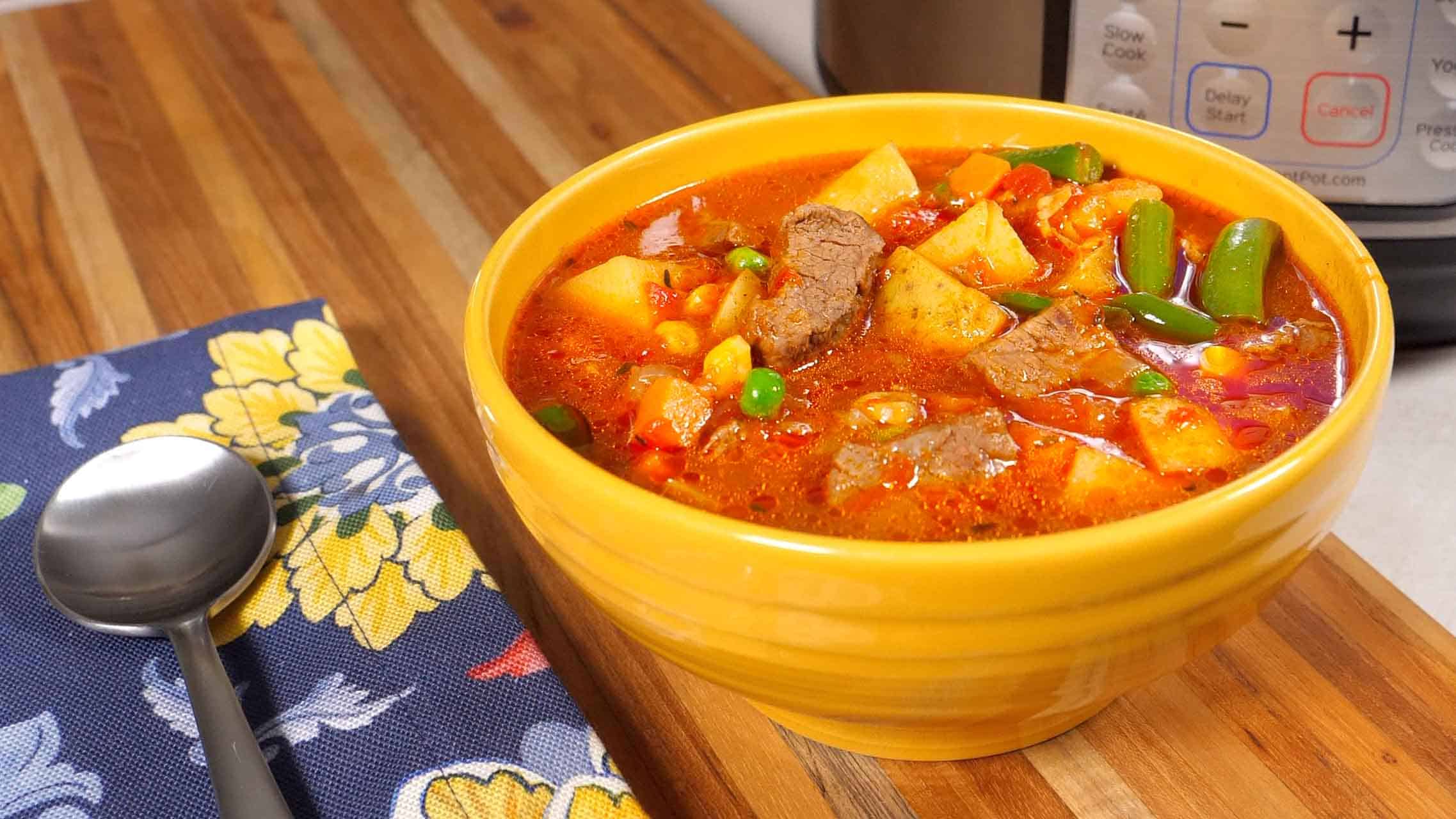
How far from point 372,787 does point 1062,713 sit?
53 cm

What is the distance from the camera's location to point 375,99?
86.5 inches

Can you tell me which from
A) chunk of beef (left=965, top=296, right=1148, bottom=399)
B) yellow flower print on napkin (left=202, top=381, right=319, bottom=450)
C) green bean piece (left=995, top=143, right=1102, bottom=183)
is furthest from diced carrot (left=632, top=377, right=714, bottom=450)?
yellow flower print on napkin (left=202, top=381, right=319, bottom=450)

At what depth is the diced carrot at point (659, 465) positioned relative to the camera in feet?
3.17

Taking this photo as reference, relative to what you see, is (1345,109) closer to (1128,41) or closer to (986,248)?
(1128,41)

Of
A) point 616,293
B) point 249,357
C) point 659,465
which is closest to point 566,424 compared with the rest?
point 659,465

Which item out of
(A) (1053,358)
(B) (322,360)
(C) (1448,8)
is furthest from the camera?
(B) (322,360)

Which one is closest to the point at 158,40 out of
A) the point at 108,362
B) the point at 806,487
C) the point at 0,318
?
the point at 0,318

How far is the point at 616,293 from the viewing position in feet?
3.76

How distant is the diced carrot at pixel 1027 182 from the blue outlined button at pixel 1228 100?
27cm

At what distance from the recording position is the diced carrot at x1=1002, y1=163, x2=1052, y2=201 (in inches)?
47.2

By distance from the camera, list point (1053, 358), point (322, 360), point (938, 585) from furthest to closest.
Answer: point (322, 360), point (1053, 358), point (938, 585)

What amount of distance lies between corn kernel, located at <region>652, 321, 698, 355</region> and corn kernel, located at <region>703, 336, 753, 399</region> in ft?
0.14

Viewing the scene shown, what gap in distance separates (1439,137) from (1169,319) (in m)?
0.47

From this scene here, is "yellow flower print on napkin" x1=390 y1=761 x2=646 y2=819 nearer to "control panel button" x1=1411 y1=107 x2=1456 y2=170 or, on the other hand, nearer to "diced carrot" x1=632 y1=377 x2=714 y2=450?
"diced carrot" x1=632 y1=377 x2=714 y2=450
